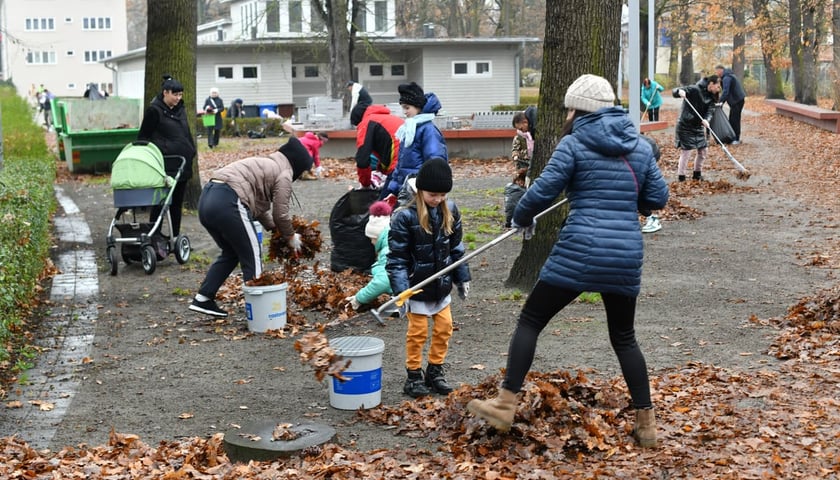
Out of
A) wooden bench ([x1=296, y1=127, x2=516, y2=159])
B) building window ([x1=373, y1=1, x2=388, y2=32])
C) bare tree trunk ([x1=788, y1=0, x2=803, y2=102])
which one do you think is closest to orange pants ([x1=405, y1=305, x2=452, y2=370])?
wooden bench ([x1=296, y1=127, x2=516, y2=159])

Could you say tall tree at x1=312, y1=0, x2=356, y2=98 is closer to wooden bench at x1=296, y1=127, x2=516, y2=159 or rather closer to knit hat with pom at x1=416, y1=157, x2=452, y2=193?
wooden bench at x1=296, y1=127, x2=516, y2=159

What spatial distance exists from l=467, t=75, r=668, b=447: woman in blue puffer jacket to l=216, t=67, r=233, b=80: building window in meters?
42.0

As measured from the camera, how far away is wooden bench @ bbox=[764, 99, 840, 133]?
89.4ft

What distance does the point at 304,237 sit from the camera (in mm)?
9953

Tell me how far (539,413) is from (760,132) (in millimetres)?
24942

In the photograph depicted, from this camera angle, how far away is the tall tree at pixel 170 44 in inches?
599

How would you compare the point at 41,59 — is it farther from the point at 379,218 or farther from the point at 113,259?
the point at 379,218

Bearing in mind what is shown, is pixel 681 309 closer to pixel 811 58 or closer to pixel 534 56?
pixel 811 58

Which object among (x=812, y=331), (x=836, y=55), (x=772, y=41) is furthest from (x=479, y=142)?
(x=772, y=41)

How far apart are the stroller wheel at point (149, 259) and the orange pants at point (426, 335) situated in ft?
18.2

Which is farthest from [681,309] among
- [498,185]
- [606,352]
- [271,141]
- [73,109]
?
[271,141]

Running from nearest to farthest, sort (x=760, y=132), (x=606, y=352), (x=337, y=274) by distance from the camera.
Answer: (x=606, y=352) < (x=337, y=274) < (x=760, y=132)

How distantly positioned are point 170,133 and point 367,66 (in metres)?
36.3

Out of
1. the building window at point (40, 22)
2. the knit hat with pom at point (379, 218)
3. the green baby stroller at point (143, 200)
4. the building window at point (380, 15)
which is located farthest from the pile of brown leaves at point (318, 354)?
the building window at point (40, 22)
